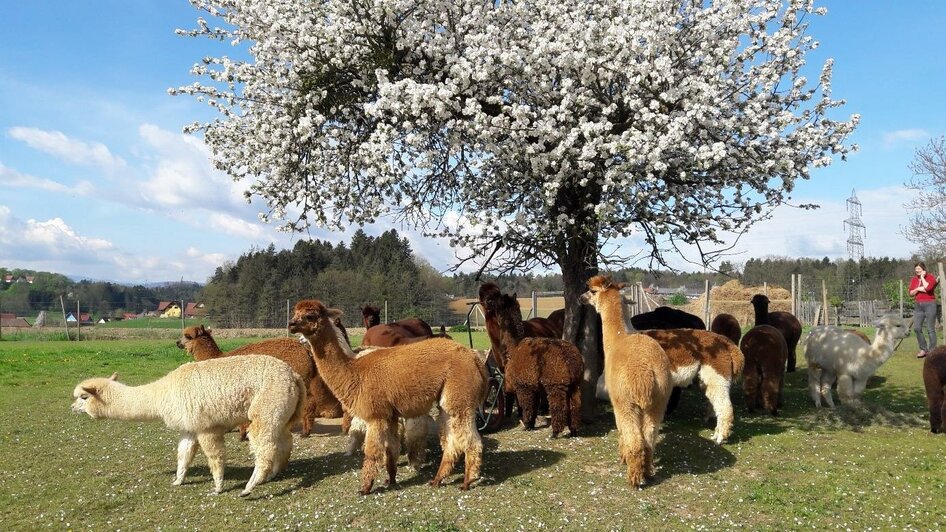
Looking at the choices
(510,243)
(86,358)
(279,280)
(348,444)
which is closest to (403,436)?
(348,444)

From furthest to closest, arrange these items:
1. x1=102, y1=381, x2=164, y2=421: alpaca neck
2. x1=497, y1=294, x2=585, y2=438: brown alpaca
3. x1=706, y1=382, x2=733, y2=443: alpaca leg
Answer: x1=497, y1=294, x2=585, y2=438: brown alpaca, x1=706, y1=382, x2=733, y2=443: alpaca leg, x1=102, y1=381, x2=164, y2=421: alpaca neck

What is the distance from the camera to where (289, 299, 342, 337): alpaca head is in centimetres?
675

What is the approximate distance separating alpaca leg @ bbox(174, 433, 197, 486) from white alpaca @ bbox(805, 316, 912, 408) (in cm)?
941

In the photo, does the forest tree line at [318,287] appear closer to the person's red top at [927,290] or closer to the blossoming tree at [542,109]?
the person's red top at [927,290]

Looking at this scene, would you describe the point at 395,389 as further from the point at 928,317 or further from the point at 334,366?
the point at 928,317

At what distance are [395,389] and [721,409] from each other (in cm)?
427

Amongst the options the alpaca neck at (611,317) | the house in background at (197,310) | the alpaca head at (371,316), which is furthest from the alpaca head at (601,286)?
the house in background at (197,310)

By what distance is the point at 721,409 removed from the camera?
8344 millimetres

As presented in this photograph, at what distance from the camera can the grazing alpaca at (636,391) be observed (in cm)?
671

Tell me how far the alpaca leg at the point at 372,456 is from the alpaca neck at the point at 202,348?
11.1 ft

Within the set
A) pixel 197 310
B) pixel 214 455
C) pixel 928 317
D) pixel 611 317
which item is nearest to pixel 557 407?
pixel 611 317

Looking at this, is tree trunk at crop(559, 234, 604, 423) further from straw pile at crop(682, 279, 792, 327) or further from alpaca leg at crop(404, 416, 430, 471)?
straw pile at crop(682, 279, 792, 327)

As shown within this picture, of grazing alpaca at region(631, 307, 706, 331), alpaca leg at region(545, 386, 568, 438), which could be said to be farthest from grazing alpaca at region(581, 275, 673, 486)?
grazing alpaca at region(631, 307, 706, 331)

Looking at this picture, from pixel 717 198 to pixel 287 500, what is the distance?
720 centimetres
